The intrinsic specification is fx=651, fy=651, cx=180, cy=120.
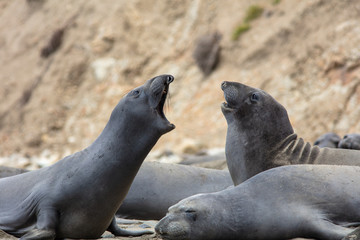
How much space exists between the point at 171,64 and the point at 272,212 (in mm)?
17283

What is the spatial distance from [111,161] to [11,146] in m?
18.4

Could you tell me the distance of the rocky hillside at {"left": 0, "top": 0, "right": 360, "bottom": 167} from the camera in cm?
1694

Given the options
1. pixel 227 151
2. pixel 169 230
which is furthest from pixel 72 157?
pixel 227 151

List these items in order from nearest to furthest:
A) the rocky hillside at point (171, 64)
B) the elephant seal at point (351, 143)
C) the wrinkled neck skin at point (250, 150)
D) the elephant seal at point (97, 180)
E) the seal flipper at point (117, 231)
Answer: the elephant seal at point (97, 180) < the seal flipper at point (117, 231) < the wrinkled neck skin at point (250, 150) < the elephant seal at point (351, 143) < the rocky hillside at point (171, 64)

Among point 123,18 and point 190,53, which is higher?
point 123,18

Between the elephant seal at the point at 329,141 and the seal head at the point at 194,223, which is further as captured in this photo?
the elephant seal at the point at 329,141

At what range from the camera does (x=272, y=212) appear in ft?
15.2

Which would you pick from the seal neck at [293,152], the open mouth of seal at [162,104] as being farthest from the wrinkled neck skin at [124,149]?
the seal neck at [293,152]

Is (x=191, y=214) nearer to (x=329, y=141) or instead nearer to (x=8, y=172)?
(x=8, y=172)

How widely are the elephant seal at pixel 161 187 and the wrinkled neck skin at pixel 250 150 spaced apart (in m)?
0.99

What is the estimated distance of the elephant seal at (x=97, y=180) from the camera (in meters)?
5.06

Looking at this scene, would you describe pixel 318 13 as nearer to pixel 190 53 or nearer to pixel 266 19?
pixel 266 19

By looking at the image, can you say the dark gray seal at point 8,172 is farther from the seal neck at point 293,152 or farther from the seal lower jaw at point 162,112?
the seal neck at point 293,152

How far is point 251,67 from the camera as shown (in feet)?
63.1
